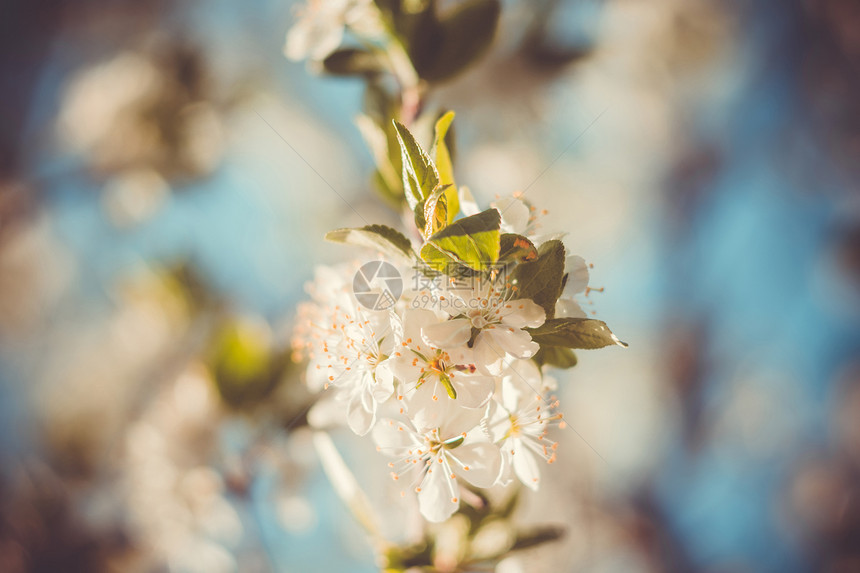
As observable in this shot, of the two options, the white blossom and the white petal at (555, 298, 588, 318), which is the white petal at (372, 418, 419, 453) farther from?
the white petal at (555, 298, 588, 318)

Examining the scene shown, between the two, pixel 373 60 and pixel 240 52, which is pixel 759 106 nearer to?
pixel 373 60

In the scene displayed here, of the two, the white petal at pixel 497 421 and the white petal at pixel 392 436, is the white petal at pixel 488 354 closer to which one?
the white petal at pixel 497 421

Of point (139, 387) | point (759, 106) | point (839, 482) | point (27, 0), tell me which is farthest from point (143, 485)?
point (839, 482)

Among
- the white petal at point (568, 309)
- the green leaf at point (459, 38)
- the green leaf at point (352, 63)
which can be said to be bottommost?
the white petal at point (568, 309)

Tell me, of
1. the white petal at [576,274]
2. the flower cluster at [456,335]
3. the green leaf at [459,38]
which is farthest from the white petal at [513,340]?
the green leaf at [459,38]

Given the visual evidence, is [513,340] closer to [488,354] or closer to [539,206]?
[488,354]
